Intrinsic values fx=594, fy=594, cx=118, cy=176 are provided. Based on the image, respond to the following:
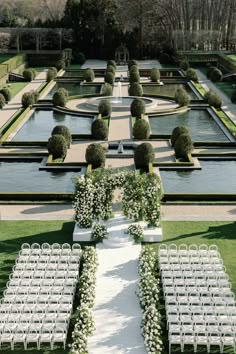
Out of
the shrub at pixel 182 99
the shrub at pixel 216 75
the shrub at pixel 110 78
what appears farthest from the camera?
the shrub at pixel 216 75

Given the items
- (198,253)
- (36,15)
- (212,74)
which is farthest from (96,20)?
(198,253)

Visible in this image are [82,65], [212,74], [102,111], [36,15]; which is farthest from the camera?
[36,15]

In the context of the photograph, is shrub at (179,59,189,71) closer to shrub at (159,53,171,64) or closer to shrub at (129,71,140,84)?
shrub at (159,53,171,64)

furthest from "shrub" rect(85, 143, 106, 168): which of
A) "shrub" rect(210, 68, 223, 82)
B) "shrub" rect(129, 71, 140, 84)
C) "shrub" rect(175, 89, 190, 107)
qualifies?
"shrub" rect(210, 68, 223, 82)

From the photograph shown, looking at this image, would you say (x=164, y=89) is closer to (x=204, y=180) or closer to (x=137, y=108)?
(x=137, y=108)

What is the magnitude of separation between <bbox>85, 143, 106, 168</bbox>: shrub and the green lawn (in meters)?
6.07

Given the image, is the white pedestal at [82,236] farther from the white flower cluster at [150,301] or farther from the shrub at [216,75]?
the shrub at [216,75]

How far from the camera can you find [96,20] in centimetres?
6419

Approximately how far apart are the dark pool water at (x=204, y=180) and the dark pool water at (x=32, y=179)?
3760mm

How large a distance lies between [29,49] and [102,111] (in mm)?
37374

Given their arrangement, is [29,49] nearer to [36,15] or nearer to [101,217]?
[36,15]

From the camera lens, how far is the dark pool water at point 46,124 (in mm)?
30281

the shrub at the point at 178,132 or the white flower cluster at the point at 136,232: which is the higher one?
the shrub at the point at 178,132

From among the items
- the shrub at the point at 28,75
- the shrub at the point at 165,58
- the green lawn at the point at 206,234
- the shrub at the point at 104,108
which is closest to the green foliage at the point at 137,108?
the shrub at the point at 104,108
